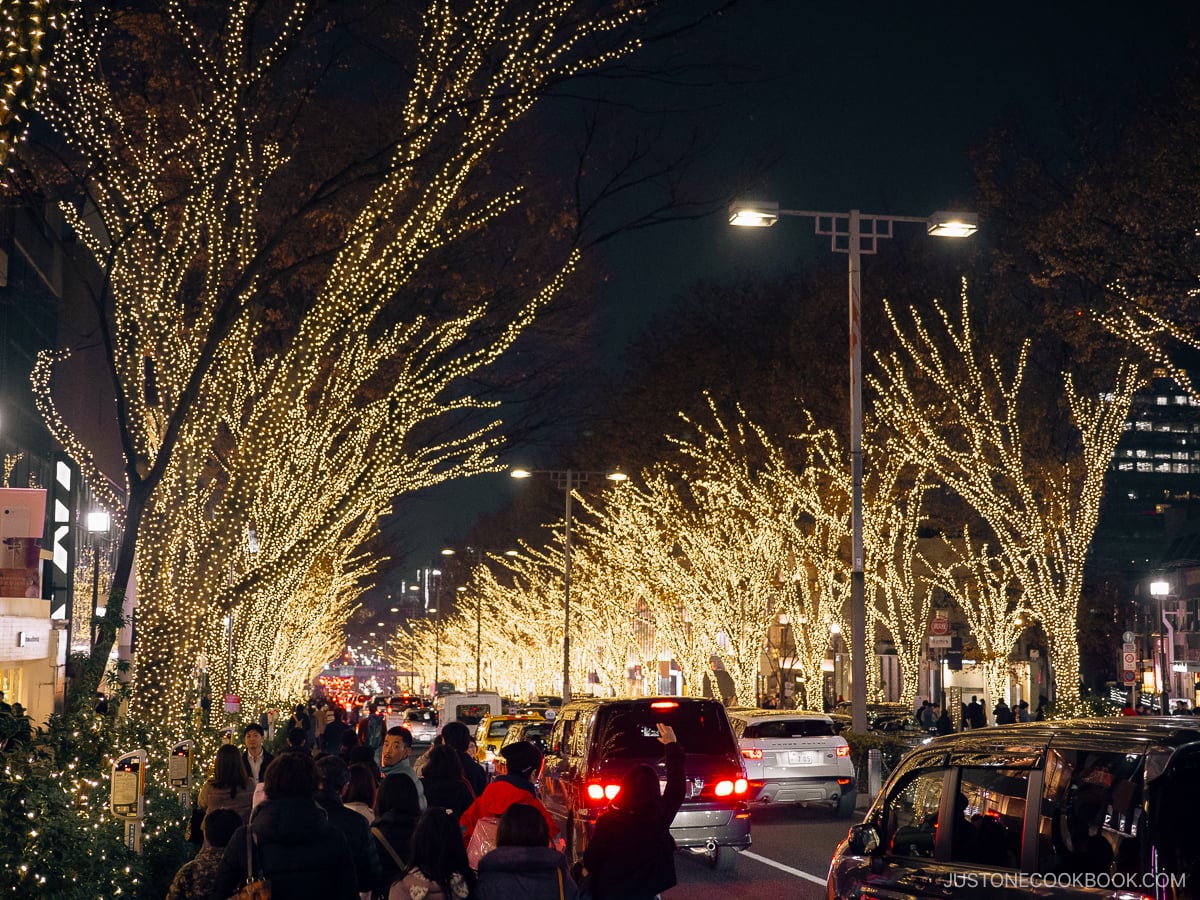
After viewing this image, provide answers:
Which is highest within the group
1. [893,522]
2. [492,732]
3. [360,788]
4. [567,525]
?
[567,525]

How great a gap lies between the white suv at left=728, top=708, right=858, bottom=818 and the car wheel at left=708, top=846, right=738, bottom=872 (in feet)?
18.0

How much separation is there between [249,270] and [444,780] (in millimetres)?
5971

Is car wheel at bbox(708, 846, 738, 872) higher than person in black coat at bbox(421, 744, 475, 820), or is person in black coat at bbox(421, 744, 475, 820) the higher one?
person in black coat at bbox(421, 744, 475, 820)

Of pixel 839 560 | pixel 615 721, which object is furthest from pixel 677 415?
pixel 615 721

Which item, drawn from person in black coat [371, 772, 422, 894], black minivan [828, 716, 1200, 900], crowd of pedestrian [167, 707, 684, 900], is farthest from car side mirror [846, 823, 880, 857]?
person in black coat [371, 772, 422, 894]

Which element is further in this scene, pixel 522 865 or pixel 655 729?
pixel 655 729

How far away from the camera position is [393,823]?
26.9 feet

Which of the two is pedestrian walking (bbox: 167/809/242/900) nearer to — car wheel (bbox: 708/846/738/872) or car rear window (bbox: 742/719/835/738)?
car wheel (bbox: 708/846/738/872)

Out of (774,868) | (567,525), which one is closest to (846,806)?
(774,868)

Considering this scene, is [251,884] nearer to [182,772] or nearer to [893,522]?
[182,772]

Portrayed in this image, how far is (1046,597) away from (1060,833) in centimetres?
2191

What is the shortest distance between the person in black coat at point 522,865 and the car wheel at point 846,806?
15957mm

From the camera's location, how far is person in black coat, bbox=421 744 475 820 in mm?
9641

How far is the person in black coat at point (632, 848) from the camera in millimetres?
7570
